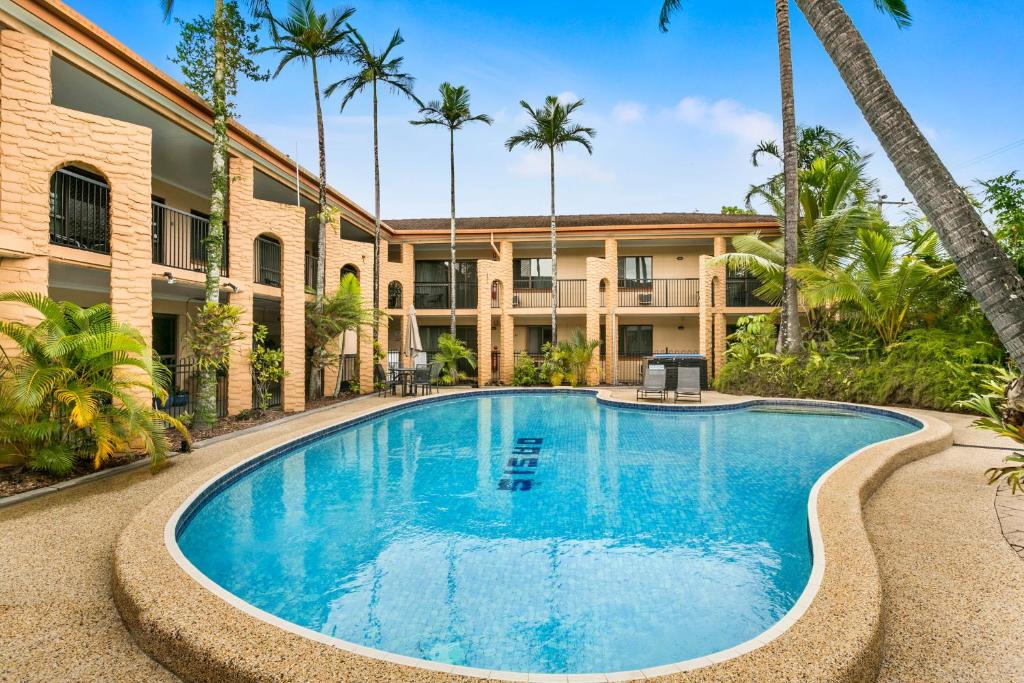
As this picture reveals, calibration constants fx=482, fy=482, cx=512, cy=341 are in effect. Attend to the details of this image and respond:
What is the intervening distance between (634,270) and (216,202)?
1572 cm

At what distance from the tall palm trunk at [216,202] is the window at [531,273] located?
519 inches

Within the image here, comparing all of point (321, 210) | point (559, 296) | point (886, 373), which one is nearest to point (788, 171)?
point (886, 373)

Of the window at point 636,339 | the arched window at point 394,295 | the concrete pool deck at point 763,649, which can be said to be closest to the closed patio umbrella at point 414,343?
the arched window at point 394,295

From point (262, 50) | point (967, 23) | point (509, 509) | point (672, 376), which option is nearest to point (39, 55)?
point (262, 50)

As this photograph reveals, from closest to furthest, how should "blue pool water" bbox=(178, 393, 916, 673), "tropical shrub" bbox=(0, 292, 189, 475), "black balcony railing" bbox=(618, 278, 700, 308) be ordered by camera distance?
"blue pool water" bbox=(178, 393, 916, 673) → "tropical shrub" bbox=(0, 292, 189, 475) → "black balcony railing" bbox=(618, 278, 700, 308)

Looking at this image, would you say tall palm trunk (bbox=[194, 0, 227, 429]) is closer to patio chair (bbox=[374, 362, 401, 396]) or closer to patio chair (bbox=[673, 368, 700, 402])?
patio chair (bbox=[374, 362, 401, 396])

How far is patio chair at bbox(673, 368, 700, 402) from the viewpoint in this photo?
43.3 ft

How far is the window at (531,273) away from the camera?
822 inches

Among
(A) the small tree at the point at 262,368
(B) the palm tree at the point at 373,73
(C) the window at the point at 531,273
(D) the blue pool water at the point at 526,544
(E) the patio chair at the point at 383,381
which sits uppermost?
(B) the palm tree at the point at 373,73

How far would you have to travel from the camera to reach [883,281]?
1237cm

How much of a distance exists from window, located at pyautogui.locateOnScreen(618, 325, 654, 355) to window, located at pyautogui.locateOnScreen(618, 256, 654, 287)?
1862 mm

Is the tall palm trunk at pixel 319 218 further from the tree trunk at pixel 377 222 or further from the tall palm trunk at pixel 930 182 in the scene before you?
the tall palm trunk at pixel 930 182

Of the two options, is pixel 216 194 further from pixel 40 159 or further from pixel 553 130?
pixel 553 130

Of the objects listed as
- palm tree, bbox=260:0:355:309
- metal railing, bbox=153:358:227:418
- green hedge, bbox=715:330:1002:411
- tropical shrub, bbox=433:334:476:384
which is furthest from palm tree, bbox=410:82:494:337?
green hedge, bbox=715:330:1002:411
